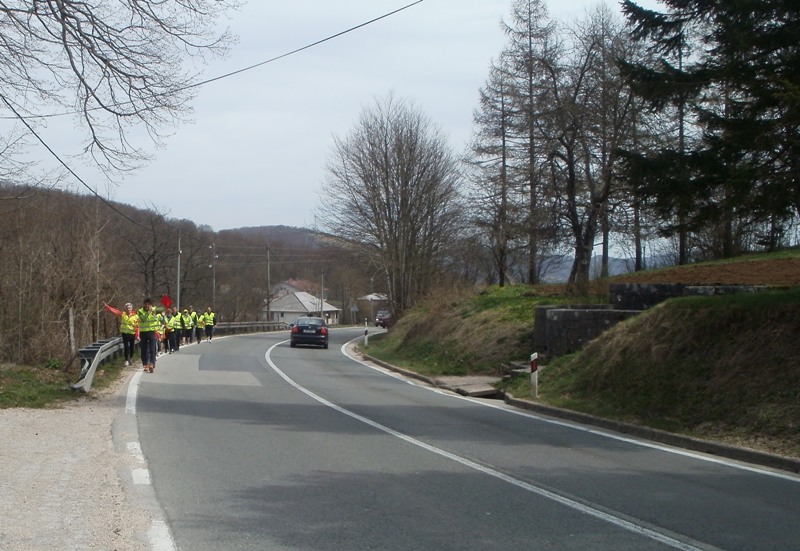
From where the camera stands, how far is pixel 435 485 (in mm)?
8367

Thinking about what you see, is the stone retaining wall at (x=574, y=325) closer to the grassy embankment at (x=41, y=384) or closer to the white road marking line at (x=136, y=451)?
the grassy embankment at (x=41, y=384)

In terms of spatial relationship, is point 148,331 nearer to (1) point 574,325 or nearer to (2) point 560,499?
(1) point 574,325

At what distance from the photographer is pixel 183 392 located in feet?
56.5

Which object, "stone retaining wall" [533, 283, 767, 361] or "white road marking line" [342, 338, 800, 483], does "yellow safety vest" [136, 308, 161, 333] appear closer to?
"white road marking line" [342, 338, 800, 483]

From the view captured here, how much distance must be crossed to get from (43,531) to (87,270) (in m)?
17.1

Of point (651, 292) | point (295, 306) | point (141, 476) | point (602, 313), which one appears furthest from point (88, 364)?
point (295, 306)

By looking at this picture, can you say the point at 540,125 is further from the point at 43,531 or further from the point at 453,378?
the point at 43,531

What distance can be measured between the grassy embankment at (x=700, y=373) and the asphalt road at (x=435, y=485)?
1.14 metres

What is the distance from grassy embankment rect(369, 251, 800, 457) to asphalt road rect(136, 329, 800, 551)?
114cm

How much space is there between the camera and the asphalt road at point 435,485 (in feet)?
21.2

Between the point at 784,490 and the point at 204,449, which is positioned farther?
the point at 204,449

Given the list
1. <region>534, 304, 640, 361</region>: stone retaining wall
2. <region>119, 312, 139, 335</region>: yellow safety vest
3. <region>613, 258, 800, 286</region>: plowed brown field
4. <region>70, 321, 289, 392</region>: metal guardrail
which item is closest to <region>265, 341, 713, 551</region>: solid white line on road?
<region>70, 321, 289, 392</region>: metal guardrail

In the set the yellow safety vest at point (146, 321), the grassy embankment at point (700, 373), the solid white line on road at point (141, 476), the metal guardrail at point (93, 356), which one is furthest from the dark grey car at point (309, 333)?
the solid white line on road at point (141, 476)

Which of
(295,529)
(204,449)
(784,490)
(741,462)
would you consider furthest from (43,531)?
(741,462)
